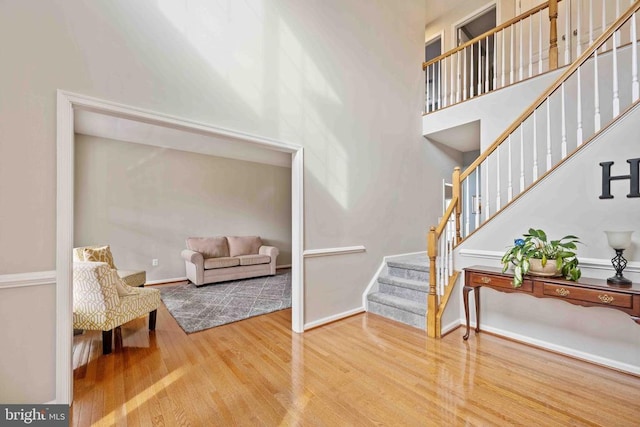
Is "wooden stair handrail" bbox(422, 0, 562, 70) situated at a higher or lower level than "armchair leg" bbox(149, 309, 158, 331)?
higher

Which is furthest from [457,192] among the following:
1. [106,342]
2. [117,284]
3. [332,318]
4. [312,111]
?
[106,342]

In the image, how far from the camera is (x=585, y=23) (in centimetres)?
391

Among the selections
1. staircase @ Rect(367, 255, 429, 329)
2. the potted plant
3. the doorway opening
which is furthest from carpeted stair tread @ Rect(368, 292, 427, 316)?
the doorway opening

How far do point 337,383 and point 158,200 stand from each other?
15.9ft

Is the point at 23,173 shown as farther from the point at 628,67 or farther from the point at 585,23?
the point at 585,23

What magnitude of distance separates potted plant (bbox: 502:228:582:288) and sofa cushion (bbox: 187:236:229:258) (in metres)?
4.86

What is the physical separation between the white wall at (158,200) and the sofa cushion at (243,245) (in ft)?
1.27

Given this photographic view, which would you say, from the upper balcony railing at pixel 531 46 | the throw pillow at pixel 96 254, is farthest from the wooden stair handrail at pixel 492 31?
the throw pillow at pixel 96 254

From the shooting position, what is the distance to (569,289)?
2.15 meters

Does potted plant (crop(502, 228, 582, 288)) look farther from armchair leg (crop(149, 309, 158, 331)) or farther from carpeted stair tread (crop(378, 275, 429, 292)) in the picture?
armchair leg (crop(149, 309, 158, 331))

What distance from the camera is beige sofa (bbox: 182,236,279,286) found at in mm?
4941

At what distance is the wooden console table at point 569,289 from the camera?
1.91 m

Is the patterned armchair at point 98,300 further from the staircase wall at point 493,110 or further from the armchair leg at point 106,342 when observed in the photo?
the staircase wall at point 493,110

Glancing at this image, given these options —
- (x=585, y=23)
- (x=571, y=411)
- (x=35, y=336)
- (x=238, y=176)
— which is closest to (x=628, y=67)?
(x=585, y=23)
